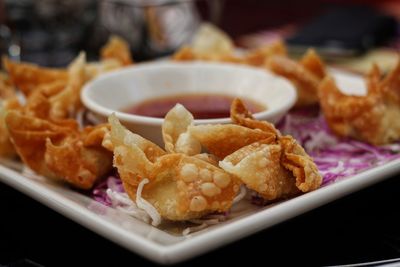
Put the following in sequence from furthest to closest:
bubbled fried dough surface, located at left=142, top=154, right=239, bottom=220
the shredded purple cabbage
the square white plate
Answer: the shredded purple cabbage, bubbled fried dough surface, located at left=142, top=154, right=239, bottom=220, the square white plate

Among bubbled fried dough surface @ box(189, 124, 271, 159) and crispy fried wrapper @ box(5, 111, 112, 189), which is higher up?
bubbled fried dough surface @ box(189, 124, 271, 159)

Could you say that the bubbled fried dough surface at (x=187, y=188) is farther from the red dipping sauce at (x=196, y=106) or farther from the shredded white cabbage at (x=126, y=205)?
the red dipping sauce at (x=196, y=106)

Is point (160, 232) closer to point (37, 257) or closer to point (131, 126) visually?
point (37, 257)

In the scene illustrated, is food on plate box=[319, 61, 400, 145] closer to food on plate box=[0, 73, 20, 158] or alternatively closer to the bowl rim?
the bowl rim

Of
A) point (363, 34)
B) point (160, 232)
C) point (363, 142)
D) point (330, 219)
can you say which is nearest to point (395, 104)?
point (363, 142)

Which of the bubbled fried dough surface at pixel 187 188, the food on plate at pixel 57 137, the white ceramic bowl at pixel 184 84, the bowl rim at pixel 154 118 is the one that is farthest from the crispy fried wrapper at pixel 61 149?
the bubbled fried dough surface at pixel 187 188

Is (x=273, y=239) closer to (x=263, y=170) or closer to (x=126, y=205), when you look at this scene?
(x=263, y=170)

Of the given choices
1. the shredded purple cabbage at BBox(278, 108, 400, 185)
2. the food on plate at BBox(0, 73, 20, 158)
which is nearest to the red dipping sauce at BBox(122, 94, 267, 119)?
the shredded purple cabbage at BBox(278, 108, 400, 185)

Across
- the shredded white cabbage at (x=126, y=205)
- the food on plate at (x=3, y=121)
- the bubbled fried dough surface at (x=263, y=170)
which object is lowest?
the food on plate at (x=3, y=121)
